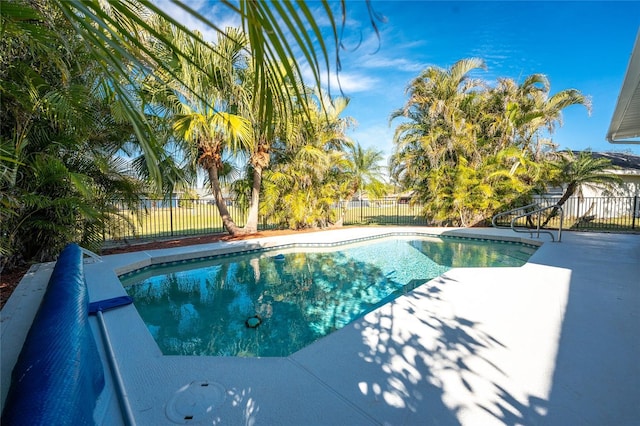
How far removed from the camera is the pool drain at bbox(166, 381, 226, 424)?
1.79 metres

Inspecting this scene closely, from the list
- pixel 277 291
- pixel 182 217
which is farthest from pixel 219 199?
pixel 277 291

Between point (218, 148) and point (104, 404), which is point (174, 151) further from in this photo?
point (104, 404)

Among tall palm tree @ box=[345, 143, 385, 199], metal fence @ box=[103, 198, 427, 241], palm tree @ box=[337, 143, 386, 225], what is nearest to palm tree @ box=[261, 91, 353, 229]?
palm tree @ box=[337, 143, 386, 225]

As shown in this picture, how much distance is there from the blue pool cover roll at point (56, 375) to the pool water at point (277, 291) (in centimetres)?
126

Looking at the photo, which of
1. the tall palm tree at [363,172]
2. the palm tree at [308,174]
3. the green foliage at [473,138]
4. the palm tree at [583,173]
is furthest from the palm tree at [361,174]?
the palm tree at [583,173]

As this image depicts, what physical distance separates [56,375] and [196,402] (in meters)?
0.84

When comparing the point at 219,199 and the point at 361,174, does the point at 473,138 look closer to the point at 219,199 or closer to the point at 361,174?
the point at 361,174

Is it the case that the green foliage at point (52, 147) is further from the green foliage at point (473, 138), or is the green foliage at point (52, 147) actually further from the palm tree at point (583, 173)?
the palm tree at point (583, 173)

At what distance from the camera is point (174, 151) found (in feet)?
29.1

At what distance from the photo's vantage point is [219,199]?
10.1 m

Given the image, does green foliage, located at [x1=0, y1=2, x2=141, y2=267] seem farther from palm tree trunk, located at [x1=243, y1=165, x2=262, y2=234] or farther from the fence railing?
palm tree trunk, located at [x1=243, y1=165, x2=262, y2=234]

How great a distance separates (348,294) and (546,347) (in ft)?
9.72

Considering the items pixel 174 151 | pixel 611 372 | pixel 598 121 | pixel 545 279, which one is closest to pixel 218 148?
pixel 174 151

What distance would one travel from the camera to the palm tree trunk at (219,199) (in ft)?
31.6
